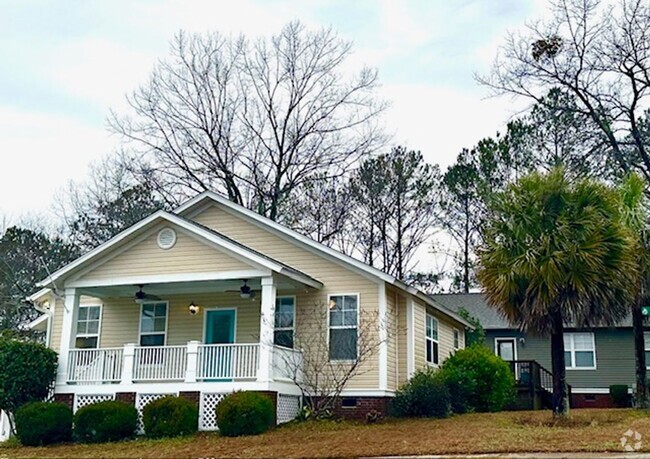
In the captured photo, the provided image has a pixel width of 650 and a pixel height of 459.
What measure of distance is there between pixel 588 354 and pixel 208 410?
17461 millimetres

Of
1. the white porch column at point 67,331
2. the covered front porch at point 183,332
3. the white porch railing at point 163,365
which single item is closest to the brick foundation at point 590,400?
the covered front porch at point 183,332

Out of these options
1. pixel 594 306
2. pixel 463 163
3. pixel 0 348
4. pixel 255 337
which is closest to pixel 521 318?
pixel 594 306

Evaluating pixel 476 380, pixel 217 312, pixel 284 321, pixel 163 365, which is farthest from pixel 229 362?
pixel 476 380

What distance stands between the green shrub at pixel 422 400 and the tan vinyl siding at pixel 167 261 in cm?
480

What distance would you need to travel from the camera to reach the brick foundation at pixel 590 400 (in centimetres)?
2732

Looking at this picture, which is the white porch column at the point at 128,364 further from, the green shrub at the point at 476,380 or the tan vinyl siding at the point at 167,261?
the green shrub at the point at 476,380

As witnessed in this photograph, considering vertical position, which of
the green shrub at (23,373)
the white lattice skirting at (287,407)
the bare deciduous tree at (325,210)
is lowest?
the white lattice skirting at (287,407)

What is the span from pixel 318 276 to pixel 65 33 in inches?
320

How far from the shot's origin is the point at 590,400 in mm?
27609

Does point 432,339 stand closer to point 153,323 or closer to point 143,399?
point 153,323

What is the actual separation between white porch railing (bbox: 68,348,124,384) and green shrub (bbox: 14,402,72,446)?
4.71ft

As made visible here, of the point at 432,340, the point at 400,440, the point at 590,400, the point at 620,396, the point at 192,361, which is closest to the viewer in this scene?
the point at 400,440

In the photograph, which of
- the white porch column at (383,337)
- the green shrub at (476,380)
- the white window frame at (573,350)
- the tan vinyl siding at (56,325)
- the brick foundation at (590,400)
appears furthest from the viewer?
the white window frame at (573,350)

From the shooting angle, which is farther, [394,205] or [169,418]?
[394,205]
